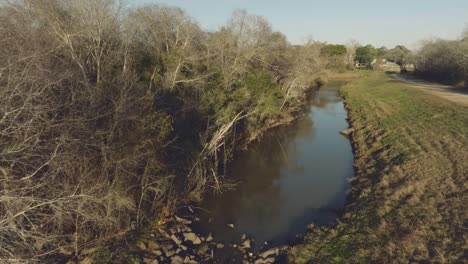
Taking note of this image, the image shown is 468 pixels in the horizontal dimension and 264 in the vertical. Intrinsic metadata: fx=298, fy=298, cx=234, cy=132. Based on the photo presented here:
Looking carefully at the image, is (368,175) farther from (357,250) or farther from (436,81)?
(436,81)

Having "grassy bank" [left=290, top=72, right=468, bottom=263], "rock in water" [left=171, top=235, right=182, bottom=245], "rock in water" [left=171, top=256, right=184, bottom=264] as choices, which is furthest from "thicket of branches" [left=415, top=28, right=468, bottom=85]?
"rock in water" [left=171, top=256, right=184, bottom=264]

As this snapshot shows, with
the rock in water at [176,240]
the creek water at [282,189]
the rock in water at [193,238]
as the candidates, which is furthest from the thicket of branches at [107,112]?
the rock in water at [193,238]

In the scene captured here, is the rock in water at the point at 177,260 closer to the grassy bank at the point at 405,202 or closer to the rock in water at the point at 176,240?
the rock in water at the point at 176,240

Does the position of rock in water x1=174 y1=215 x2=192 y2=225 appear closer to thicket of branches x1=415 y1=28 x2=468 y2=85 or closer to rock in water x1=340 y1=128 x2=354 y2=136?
rock in water x1=340 y1=128 x2=354 y2=136

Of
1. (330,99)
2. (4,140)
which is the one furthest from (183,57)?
(330,99)

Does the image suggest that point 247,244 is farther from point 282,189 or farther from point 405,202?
point 405,202

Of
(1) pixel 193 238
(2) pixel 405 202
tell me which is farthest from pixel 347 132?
(1) pixel 193 238

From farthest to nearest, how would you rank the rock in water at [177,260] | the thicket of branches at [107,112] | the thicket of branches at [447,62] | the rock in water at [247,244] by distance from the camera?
1. the thicket of branches at [447,62]
2. the rock in water at [247,244]
3. the rock in water at [177,260]
4. the thicket of branches at [107,112]
